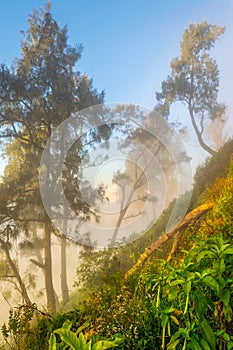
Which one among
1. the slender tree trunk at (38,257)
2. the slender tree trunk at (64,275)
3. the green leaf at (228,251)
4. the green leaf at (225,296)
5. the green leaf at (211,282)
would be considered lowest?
the green leaf at (225,296)

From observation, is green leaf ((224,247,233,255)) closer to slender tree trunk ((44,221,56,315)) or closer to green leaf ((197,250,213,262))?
green leaf ((197,250,213,262))

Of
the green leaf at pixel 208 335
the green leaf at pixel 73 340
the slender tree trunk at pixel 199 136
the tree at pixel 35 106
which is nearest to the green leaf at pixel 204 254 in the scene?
the green leaf at pixel 208 335

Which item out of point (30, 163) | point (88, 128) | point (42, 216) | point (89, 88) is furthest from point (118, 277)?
point (89, 88)

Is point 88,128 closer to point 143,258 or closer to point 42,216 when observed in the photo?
point 42,216

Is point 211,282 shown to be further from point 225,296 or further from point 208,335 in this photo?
point 208,335

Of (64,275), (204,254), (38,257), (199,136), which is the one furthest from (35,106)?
(204,254)

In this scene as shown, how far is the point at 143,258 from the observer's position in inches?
240

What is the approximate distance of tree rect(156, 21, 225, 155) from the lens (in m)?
17.6

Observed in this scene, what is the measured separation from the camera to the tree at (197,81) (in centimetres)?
1761

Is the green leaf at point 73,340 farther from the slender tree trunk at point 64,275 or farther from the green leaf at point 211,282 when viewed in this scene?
the slender tree trunk at point 64,275

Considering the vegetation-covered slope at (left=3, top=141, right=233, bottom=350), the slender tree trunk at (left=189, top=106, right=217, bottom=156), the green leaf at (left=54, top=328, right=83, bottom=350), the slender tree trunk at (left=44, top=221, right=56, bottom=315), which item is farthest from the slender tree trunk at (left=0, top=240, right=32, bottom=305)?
the slender tree trunk at (left=189, top=106, right=217, bottom=156)

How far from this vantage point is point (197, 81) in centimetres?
1784

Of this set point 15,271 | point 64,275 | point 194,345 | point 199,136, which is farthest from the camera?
point 199,136

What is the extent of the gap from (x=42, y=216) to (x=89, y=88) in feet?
21.1
